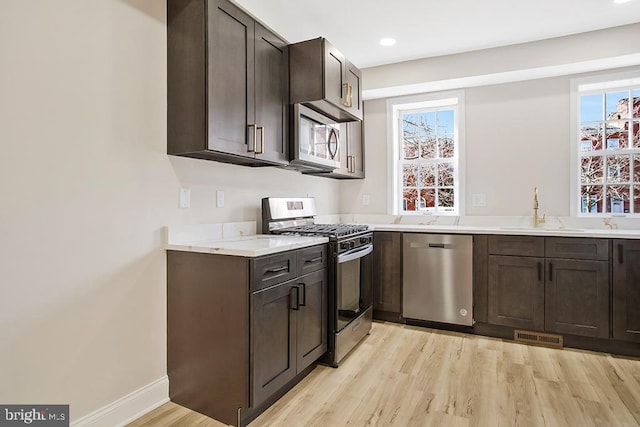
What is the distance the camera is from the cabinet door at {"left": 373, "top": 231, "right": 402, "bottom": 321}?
3.58 metres

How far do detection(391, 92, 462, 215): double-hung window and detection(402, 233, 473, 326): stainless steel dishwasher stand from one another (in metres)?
0.76

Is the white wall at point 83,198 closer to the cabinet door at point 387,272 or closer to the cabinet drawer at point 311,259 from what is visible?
the cabinet drawer at point 311,259

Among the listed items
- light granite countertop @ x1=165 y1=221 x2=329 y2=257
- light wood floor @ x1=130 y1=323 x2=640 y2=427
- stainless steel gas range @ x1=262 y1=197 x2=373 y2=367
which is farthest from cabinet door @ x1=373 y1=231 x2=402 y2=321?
light granite countertop @ x1=165 y1=221 x2=329 y2=257

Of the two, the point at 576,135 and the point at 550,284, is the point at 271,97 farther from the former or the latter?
the point at 576,135

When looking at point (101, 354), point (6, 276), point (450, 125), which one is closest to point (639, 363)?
point (450, 125)

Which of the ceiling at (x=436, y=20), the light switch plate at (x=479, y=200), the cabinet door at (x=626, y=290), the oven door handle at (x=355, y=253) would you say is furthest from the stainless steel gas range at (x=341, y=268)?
the cabinet door at (x=626, y=290)

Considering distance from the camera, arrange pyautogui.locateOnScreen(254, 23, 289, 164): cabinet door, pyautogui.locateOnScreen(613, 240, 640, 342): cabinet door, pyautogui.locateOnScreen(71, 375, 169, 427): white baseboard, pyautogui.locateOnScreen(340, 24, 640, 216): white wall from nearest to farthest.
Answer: pyautogui.locateOnScreen(71, 375, 169, 427): white baseboard
pyautogui.locateOnScreen(254, 23, 289, 164): cabinet door
pyautogui.locateOnScreen(613, 240, 640, 342): cabinet door
pyautogui.locateOnScreen(340, 24, 640, 216): white wall

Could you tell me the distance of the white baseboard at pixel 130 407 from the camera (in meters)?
1.80

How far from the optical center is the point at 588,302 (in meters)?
2.92

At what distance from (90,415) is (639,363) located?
361 cm

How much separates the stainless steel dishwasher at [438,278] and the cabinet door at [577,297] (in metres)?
0.62

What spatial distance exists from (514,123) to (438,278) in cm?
176

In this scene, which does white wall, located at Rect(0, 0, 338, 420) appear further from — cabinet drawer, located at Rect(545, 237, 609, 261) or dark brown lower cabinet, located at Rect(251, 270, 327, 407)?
cabinet drawer, located at Rect(545, 237, 609, 261)

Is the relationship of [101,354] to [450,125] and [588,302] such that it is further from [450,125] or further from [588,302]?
[450,125]
